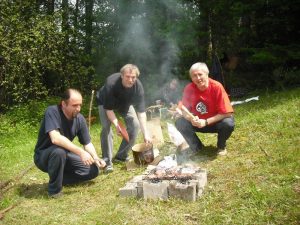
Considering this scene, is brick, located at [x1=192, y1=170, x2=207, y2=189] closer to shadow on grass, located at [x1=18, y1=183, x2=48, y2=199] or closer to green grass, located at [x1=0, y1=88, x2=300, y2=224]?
green grass, located at [x1=0, y1=88, x2=300, y2=224]

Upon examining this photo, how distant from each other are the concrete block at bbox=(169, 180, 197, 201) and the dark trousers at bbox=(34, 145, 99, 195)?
56.6 inches

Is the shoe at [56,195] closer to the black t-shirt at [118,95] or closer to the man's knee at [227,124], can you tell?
the black t-shirt at [118,95]

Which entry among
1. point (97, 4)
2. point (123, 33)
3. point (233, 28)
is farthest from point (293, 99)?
point (97, 4)

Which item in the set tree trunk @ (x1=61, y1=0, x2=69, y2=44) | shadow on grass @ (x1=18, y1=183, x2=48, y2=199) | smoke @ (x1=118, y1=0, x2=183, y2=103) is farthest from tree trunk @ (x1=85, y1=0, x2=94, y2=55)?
shadow on grass @ (x1=18, y1=183, x2=48, y2=199)

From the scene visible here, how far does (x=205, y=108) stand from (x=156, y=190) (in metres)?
1.93

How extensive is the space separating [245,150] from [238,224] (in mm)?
2451

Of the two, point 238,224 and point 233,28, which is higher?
point 233,28

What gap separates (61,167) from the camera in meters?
5.01

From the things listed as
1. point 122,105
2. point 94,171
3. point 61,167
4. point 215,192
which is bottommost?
point 215,192

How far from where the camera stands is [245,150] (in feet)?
19.5

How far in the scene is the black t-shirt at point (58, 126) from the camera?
4945mm

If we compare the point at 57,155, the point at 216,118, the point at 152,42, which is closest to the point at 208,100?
the point at 216,118

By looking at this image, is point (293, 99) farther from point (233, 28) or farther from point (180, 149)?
point (233, 28)

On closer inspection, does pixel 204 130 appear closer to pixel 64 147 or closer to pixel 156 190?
pixel 156 190
